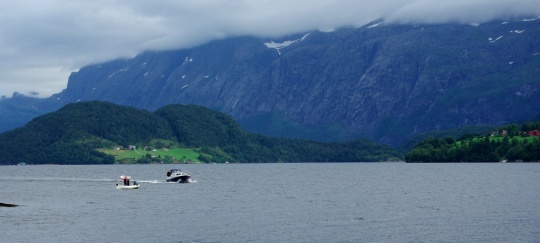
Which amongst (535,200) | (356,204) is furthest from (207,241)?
(535,200)

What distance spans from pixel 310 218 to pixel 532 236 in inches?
1372

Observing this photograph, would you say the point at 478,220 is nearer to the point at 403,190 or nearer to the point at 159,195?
the point at 403,190

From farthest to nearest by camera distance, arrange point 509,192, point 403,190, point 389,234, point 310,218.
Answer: point 403,190
point 509,192
point 310,218
point 389,234

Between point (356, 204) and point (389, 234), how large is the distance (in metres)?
44.2

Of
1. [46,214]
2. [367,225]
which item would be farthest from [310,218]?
[46,214]

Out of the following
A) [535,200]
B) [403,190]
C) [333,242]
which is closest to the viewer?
[333,242]

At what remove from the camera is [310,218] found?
111812mm

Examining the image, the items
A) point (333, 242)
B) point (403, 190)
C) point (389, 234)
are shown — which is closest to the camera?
point (333, 242)

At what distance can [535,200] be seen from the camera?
13612 cm

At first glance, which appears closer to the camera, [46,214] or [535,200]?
[46,214]

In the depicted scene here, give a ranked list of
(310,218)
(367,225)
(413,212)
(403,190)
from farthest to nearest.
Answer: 1. (403,190)
2. (413,212)
3. (310,218)
4. (367,225)

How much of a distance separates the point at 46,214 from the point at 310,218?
45.0m

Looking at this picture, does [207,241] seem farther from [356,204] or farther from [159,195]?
[159,195]

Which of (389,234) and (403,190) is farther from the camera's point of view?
(403,190)
